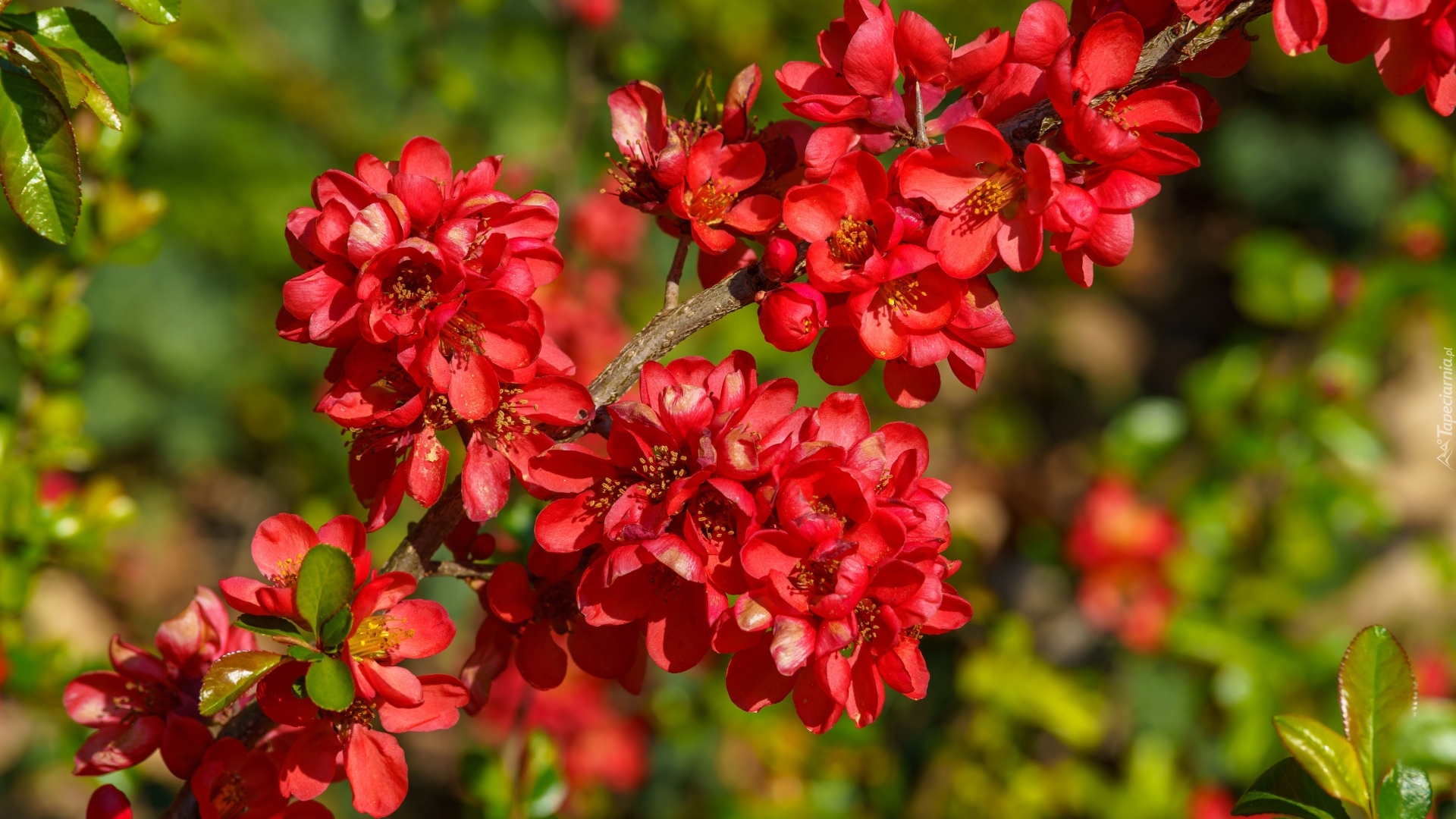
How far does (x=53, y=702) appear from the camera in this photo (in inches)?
71.0

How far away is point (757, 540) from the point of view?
0.97 meters

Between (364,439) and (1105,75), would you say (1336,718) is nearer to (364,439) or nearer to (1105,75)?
(1105,75)

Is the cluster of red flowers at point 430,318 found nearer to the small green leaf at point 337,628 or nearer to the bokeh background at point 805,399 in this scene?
the small green leaf at point 337,628

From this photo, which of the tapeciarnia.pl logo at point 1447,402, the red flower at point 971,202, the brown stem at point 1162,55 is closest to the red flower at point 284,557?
the red flower at point 971,202

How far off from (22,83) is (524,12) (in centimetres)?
316

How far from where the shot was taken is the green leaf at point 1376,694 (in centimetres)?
102

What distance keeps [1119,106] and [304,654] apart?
994 mm

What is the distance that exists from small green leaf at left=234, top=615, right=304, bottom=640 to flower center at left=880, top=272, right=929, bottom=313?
688mm

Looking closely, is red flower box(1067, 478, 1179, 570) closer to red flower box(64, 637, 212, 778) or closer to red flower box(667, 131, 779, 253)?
red flower box(667, 131, 779, 253)

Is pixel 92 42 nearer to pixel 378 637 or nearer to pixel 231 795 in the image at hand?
pixel 378 637

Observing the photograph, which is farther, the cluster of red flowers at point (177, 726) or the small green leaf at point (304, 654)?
the cluster of red flowers at point (177, 726)

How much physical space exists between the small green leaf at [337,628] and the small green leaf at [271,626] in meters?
0.03

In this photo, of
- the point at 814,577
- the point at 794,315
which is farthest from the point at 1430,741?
the point at 794,315

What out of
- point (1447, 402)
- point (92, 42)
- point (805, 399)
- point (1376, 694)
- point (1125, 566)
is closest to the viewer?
point (1376, 694)
